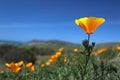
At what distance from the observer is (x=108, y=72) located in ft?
19.8

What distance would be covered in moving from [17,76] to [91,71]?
1.31 metres

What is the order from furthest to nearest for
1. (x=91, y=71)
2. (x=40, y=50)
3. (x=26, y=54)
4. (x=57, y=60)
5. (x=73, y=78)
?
1. (x=40, y=50)
2. (x=26, y=54)
3. (x=57, y=60)
4. (x=91, y=71)
5. (x=73, y=78)

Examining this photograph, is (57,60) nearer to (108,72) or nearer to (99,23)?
(108,72)

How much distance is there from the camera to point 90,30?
3.97 meters

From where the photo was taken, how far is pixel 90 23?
13.2 feet

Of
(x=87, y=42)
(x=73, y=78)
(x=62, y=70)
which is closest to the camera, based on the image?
(x=87, y=42)

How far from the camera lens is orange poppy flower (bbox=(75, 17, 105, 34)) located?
3979mm

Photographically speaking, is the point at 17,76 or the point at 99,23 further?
the point at 17,76

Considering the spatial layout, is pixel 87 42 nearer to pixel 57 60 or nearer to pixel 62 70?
pixel 62 70

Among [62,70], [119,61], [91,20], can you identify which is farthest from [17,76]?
[91,20]

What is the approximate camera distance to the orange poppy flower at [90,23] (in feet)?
13.1

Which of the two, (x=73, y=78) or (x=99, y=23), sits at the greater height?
(x=99, y=23)

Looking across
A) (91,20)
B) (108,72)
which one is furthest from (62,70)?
(91,20)

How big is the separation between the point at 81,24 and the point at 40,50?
2576cm
